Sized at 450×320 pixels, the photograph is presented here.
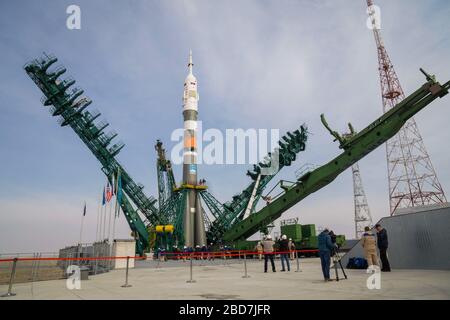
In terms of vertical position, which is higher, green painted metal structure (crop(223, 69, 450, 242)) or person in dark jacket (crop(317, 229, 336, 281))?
green painted metal structure (crop(223, 69, 450, 242))

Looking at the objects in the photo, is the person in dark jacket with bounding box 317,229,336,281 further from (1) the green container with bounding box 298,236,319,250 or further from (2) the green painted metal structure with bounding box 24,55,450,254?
(1) the green container with bounding box 298,236,319,250

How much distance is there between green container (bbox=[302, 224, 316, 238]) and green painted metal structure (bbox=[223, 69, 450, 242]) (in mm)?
5025

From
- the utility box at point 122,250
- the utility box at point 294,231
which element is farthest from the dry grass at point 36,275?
the utility box at point 294,231

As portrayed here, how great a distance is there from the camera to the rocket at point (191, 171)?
3450 cm

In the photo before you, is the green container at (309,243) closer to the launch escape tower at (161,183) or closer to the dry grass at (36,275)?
the launch escape tower at (161,183)

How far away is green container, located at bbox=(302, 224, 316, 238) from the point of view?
31.3 meters

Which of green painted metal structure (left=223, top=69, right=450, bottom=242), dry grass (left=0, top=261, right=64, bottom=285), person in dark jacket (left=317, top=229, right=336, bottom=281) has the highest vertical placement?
green painted metal structure (left=223, top=69, right=450, bottom=242)

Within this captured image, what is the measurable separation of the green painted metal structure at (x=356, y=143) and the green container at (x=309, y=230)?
5.03m

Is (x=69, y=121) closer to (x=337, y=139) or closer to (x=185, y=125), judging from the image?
(x=185, y=125)

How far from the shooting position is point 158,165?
39562 millimetres

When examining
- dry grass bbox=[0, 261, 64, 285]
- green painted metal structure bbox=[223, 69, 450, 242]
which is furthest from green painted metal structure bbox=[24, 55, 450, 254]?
dry grass bbox=[0, 261, 64, 285]

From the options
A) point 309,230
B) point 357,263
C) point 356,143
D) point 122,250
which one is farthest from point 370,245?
point 309,230
